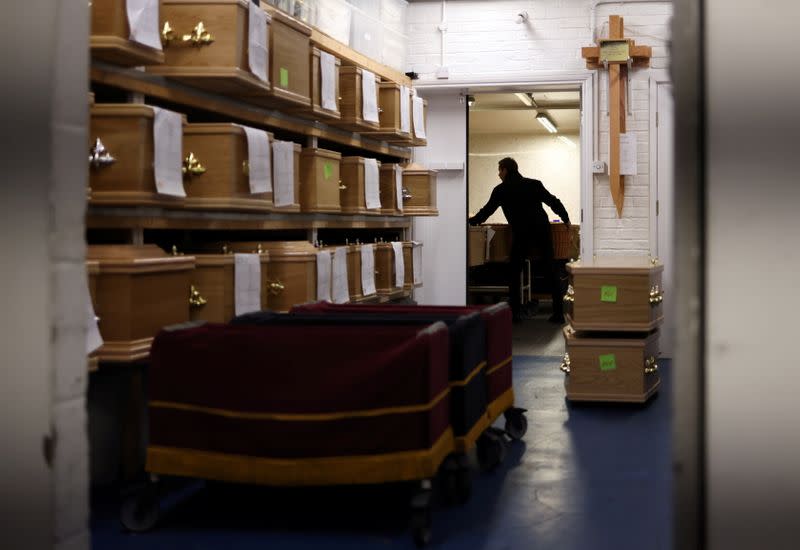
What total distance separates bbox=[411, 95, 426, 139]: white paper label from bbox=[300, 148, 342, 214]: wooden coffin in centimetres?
162

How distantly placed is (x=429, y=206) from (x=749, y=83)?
20.3 feet

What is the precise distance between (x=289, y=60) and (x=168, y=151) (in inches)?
50.8

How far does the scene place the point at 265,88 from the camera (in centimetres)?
438

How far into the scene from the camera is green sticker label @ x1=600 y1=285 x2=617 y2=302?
18.0 feet

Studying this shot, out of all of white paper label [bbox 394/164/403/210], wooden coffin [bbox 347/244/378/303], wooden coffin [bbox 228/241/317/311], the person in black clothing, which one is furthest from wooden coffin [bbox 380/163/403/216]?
the person in black clothing

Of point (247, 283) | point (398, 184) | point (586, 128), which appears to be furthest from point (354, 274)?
point (586, 128)

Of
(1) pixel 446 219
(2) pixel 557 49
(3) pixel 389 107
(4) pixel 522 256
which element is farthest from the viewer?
(4) pixel 522 256

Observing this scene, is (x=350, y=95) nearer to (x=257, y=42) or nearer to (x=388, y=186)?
(x=388, y=186)

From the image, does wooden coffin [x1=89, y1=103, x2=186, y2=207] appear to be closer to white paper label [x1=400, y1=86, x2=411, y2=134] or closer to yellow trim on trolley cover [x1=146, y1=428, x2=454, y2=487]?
yellow trim on trolley cover [x1=146, y1=428, x2=454, y2=487]

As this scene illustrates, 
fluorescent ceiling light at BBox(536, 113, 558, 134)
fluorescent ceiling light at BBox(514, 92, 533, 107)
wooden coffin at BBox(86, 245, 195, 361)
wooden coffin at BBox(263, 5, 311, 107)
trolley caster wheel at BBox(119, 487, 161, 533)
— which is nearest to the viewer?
trolley caster wheel at BBox(119, 487, 161, 533)

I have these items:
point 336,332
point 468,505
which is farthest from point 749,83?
point 468,505

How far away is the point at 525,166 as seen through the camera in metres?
17.8

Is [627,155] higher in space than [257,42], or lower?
lower

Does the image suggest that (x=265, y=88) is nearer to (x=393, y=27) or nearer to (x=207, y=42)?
(x=207, y=42)
